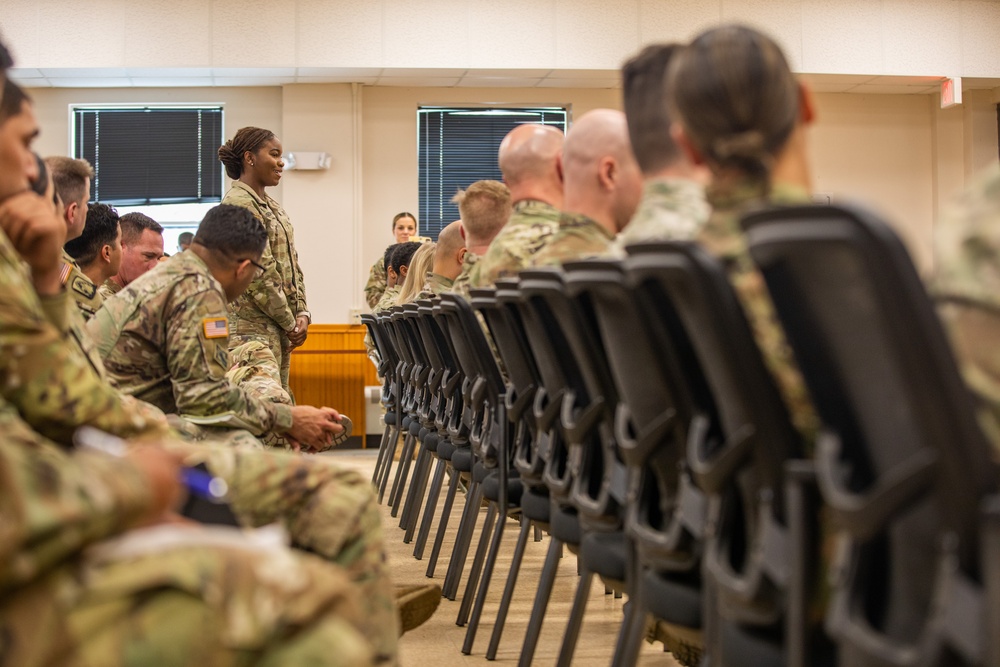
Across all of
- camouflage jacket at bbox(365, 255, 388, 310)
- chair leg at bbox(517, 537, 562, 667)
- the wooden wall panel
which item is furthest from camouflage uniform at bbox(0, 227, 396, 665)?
the wooden wall panel

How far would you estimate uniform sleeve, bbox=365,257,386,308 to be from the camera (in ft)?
27.9

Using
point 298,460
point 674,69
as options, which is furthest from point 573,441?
point 674,69

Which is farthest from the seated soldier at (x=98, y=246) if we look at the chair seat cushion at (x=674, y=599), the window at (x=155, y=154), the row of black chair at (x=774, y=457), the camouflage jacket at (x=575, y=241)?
the window at (x=155, y=154)

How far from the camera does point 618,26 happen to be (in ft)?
30.9

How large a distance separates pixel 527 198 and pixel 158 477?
2.77m

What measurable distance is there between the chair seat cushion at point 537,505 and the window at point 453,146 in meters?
7.91

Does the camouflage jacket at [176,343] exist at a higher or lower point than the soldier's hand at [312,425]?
higher

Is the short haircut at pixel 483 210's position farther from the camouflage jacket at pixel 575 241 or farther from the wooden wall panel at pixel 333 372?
the wooden wall panel at pixel 333 372

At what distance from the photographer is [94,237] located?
4625 mm

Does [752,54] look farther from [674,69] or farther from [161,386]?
[161,386]

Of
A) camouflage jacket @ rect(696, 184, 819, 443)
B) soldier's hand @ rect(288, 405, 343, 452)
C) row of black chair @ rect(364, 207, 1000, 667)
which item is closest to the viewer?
row of black chair @ rect(364, 207, 1000, 667)

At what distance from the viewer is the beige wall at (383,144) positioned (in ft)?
32.2

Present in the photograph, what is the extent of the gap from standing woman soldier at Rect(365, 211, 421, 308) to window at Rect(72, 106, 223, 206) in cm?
188

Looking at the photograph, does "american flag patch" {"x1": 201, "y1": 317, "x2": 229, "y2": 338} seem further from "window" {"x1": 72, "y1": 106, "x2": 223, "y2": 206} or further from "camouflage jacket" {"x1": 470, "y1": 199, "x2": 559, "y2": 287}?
"window" {"x1": 72, "y1": 106, "x2": 223, "y2": 206}
